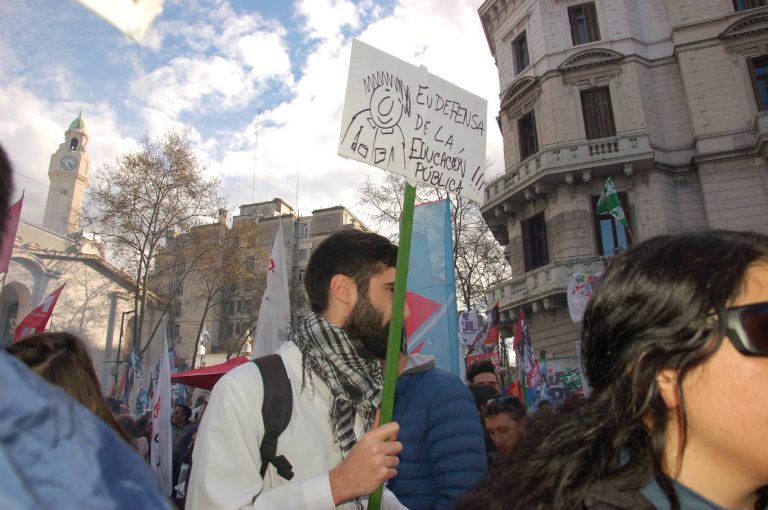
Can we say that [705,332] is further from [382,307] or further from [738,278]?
[382,307]

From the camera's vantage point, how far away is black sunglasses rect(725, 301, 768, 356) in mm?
1071

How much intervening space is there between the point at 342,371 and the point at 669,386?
1101mm

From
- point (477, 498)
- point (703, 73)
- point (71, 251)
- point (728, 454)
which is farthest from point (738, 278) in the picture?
point (71, 251)

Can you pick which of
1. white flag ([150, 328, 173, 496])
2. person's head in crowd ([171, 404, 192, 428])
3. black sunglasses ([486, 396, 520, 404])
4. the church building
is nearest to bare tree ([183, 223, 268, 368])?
the church building

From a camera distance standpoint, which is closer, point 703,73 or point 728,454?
point 728,454

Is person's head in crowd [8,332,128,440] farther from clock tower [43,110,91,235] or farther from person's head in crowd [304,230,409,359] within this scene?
clock tower [43,110,91,235]

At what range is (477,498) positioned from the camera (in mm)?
1291

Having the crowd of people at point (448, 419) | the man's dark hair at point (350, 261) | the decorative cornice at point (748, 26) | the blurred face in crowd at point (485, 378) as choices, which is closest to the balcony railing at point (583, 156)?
the decorative cornice at point (748, 26)

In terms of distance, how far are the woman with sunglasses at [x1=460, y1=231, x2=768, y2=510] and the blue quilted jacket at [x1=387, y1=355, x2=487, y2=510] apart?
28.7 inches

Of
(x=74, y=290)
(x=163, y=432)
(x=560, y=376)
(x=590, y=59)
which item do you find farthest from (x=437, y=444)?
(x=74, y=290)

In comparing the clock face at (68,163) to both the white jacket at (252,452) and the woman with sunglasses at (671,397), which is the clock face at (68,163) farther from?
the woman with sunglasses at (671,397)

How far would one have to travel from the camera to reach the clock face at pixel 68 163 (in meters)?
73.0

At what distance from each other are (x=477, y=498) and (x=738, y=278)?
31.7 inches

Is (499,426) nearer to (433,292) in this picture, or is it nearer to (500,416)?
(500,416)
